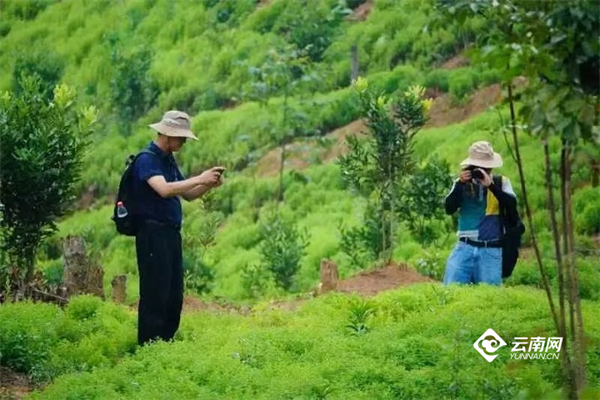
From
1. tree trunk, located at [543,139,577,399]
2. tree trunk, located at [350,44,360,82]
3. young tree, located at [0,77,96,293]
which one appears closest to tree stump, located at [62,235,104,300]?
young tree, located at [0,77,96,293]

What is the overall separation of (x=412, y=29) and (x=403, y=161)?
11.3 metres

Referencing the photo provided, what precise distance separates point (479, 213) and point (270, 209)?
10.1 meters

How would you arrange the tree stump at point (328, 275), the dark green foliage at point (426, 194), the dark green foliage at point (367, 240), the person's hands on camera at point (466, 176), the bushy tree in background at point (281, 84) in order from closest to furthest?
the person's hands on camera at point (466, 176)
the tree stump at point (328, 275)
the dark green foliage at point (426, 194)
the dark green foliage at point (367, 240)
the bushy tree in background at point (281, 84)

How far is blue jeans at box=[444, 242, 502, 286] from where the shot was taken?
30.7 ft

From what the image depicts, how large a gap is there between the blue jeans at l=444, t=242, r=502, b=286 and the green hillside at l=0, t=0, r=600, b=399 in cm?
28

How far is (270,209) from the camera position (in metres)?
19.2

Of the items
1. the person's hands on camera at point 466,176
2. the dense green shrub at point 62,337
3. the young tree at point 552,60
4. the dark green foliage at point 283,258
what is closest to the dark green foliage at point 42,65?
the dark green foliage at point 283,258

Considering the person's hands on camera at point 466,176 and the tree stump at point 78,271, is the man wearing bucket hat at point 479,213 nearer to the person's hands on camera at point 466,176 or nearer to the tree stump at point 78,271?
the person's hands on camera at point 466,176

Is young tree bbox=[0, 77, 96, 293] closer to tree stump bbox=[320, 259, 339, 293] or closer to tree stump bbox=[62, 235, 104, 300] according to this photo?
tree stump bbox=[62, 235, 104, 300]

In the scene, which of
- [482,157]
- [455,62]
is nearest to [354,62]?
[455,62]

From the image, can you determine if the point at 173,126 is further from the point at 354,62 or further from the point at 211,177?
the point at 354,62

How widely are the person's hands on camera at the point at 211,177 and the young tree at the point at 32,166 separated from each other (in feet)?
8.80

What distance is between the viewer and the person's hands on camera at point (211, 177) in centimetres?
759

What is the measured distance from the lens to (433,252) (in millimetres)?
13844
